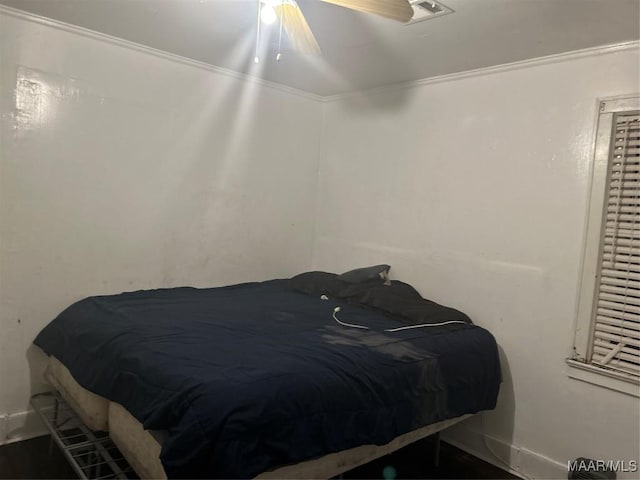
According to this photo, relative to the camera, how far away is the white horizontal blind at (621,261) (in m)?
2.33

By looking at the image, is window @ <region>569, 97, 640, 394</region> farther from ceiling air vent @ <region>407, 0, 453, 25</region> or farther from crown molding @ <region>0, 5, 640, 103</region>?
→ ceiling air vent @ <region>407, 0, 453, 25</region>

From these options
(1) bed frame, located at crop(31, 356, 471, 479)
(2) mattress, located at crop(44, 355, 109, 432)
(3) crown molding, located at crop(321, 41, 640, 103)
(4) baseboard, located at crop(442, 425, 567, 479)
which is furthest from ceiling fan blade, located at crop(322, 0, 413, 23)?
(4) baseboard, located at crop(442, 425, 567, 479)

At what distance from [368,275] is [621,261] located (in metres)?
1.45

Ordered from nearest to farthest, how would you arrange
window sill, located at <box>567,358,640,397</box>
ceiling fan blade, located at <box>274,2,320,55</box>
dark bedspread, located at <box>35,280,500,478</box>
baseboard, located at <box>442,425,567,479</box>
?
Result: dark bedspread, located at <box>35,280,500,478</box> < ceiling fan blade, located at <box>274,2,320,55</box> < window sill, located at <box>567,358,640,397</box> < baseboard, located at <box>442,425,567,479</box>

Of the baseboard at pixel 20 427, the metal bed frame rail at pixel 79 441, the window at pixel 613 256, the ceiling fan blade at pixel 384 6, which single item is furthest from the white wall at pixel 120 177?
the window at pixel 613 256

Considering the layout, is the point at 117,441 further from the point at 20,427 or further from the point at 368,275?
the point at 368,275

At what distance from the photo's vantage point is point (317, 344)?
2.19 metres

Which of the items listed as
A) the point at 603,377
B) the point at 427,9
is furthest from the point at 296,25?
the point at 603,377

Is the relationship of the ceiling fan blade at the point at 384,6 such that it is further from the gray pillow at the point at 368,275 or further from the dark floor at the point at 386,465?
the dark floor at the point at 386,465

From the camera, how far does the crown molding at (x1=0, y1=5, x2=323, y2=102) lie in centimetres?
253

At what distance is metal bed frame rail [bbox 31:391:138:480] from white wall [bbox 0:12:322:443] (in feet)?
0.44

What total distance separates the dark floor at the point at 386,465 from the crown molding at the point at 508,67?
2155 mm

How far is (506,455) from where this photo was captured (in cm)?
275

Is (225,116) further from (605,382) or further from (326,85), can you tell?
(605,382)
